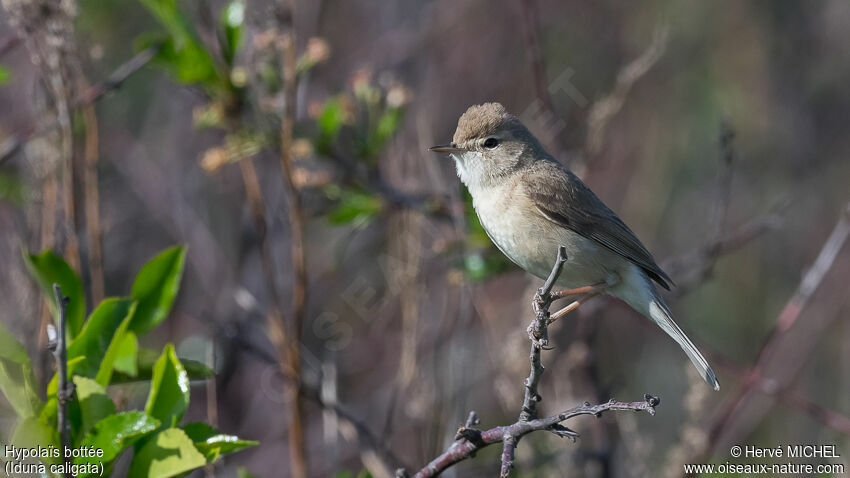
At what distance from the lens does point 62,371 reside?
1.63 m

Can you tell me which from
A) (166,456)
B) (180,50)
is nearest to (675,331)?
(166,456)

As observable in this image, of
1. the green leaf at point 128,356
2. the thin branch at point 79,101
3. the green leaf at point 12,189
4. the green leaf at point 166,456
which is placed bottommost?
the green leaf at point 166,456

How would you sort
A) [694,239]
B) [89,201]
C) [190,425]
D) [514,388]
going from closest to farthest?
[190,425], [89,201], [514,388], [694,239]

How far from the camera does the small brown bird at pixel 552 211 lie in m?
3.00

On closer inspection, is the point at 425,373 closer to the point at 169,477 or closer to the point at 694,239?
the point at 169,477

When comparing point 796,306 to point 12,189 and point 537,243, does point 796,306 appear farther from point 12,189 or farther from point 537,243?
point 12,189

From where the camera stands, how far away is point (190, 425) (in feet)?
6.77

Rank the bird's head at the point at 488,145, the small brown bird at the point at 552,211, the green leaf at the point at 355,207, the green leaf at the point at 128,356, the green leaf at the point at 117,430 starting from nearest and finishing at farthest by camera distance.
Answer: the green leaf at the point at 117,430, the green leaf at the point at 128,356, the small brown bird at the point at 552,211, the bird's head at the point at 488,145, the green leaf at the point at 355,207

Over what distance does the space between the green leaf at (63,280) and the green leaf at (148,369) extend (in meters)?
0.19

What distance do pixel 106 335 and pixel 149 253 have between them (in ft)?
13.0

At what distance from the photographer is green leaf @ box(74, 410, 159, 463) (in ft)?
6.04

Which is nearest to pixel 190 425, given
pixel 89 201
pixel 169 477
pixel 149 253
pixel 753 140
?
pixel 169 477

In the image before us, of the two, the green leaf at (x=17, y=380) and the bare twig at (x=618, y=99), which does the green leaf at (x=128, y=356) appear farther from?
the bare twig at (x=618, y=99)

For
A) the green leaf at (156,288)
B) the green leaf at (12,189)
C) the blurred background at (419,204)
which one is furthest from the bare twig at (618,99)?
the green leaf at (12,189)
